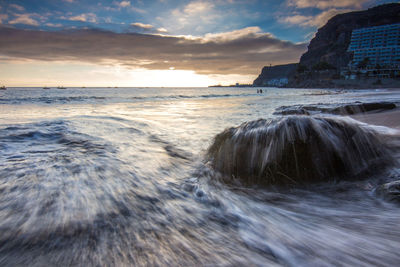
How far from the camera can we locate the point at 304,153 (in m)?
2.54

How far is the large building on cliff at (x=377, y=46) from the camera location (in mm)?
74562

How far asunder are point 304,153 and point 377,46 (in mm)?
111071

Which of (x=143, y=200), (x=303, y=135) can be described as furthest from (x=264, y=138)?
(x=143, y=200)

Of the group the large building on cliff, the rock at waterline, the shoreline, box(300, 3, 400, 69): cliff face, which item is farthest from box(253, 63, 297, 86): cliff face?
the rock at waterline

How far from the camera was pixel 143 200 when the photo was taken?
2.20 metres

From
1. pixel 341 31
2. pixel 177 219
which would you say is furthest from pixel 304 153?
pixel 341 31

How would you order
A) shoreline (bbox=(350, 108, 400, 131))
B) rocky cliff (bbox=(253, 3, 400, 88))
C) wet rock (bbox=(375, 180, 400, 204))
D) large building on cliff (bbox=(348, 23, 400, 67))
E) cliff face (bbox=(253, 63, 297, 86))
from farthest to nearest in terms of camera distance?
cliff face (bbox=(253, 63, 297, 86)) < rocky cliff (bbox=(253, 3, 400, 88)) < large building on cliff (bbox=(348, 23, 400, 67)) < shoreline (bbox=(350, 108, 400, 131)) < wet rock (bbox=(375, 180, 400, 204))

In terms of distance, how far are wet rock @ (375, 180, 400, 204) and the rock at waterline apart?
33 cm

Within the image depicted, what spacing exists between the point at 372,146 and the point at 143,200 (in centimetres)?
305

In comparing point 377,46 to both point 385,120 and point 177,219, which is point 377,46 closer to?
point 385,120

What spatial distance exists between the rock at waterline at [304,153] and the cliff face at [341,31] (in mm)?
109930

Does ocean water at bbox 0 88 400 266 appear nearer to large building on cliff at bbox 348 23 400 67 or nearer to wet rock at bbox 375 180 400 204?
wet rock at bbox 375 180 400 204

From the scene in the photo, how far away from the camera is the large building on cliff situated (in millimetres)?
74562

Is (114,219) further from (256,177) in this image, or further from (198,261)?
(256,177)
